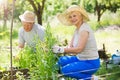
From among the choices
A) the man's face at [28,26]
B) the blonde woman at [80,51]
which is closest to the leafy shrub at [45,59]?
the blonde woman at [80,51]

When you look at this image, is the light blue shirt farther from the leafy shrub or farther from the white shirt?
the leafy shrub

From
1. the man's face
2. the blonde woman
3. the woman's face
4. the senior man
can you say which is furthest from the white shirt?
the man's face

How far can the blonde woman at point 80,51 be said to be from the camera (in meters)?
4.98

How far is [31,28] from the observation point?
661 centimetres

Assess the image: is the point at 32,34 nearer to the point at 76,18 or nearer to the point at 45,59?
the point at 76,18

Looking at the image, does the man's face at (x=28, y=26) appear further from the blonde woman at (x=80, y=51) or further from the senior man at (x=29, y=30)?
the blonde woman at (x=80, y=51)

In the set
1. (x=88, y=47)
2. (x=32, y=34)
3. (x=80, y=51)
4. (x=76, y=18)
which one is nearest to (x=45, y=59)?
(x=80, y=51)

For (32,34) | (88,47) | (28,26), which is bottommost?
(88,47)

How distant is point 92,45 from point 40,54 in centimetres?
79

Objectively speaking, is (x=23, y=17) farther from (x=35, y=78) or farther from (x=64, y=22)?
(x=35, y=78)

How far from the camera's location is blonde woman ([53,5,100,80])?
498cm

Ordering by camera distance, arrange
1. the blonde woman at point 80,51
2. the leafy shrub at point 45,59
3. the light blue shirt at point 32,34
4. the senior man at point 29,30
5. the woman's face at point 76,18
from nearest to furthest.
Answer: the leafy shrub at point 45,59 < the blonde woman at point 80,51 < the woman's face at point 76,18 < the senior man at point 29,30 < the light blue shirt at point 32,34

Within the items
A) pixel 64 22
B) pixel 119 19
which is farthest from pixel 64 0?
pixel 64 22

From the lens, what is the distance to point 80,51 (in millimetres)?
4992
